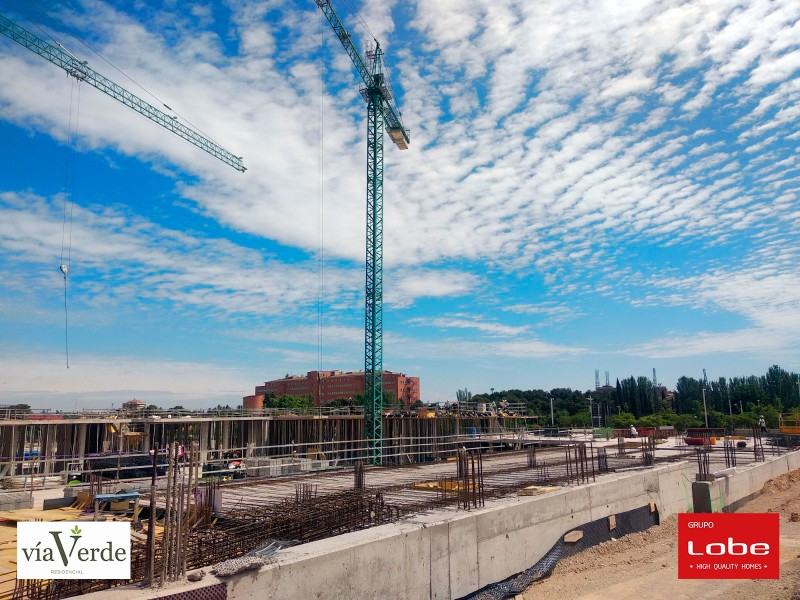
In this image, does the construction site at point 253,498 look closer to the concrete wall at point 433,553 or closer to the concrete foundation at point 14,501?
the concrete foundation at point 14,501

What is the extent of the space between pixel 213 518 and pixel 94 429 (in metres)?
37.8

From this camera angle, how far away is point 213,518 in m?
11.3

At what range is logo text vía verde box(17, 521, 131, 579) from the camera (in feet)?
23.4

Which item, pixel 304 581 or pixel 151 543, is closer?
pixel 151 543

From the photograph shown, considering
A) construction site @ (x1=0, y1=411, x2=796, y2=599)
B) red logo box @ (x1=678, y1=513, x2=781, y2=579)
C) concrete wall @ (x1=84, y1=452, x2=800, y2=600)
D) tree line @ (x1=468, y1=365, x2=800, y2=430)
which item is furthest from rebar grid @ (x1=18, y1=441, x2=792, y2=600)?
tree line @ (x1=468, y1=365, x2=800, y2=430)

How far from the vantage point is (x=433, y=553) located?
35.2 ft

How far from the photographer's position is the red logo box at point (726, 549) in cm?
1366

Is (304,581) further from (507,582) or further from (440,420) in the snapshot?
(440,420)

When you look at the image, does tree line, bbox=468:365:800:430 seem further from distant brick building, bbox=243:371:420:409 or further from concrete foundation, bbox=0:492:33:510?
concrete foundation, bbox=0:492:33:510

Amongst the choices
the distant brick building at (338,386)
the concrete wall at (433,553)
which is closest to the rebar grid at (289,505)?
the concrete wall at (433,553)

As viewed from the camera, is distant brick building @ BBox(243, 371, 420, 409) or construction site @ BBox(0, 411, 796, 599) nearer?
construction site @ BBox(0, 411, 796, 599)

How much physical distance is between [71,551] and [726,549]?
15183mm

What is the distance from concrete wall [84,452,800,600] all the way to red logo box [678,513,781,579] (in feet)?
7.96

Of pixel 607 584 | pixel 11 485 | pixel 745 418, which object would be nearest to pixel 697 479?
pixel 607 584
